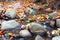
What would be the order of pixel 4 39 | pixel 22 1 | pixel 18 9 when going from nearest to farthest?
pixel 4 39, pixel 18 9, pixel 22 1

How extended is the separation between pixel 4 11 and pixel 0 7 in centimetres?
43

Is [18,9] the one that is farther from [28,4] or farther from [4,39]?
[4,39]

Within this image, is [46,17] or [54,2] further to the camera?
[54,2]

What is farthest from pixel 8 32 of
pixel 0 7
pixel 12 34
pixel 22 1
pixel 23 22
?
pixel 22 1

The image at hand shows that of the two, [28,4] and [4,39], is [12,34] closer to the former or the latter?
[4,39]

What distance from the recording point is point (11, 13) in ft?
17.9

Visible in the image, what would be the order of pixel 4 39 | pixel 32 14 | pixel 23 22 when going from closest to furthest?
pixel 4 39, pixel 23 22, pixel 32 14

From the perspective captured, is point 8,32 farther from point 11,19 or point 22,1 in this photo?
point 22,1

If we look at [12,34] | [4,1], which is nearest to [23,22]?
[12,34]

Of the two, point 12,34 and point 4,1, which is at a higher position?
point 4,1

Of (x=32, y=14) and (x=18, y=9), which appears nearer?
(x=32, y=14)

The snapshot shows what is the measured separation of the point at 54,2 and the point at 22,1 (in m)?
1.35

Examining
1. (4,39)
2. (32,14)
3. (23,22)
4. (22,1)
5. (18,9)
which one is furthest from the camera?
(22,1)

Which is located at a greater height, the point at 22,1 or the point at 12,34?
the point at 22,1
